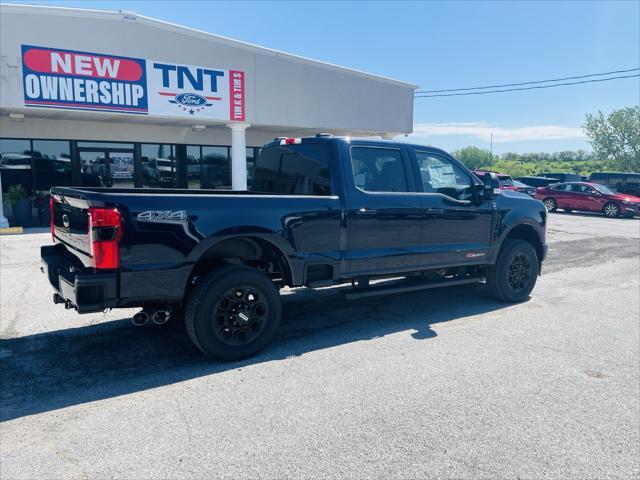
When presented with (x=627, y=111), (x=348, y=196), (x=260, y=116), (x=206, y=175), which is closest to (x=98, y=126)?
(x=206, y=175)

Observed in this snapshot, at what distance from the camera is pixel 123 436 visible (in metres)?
3.07

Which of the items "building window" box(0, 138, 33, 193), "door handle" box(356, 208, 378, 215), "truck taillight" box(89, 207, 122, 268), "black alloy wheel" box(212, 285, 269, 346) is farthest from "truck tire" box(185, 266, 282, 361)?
"building window" box(0, 138, 33, 193)

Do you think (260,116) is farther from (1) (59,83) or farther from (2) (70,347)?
(2) (70,347)

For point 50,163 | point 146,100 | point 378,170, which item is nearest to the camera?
point 378,170

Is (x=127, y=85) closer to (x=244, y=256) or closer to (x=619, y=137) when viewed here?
(x=244, y=256)

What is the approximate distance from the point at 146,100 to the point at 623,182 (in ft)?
76.0

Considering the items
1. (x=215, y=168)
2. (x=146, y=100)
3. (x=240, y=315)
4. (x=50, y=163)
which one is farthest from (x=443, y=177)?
(x=215, y=168)

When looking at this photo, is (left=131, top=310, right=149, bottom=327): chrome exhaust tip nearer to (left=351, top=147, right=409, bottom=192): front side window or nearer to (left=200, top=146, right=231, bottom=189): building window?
(left=351, top=147, right=409, bottom=192): front side window

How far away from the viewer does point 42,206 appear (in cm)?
1510

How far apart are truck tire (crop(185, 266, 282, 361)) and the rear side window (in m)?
1.31

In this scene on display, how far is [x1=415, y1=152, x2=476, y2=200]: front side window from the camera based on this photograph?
19.0 ft

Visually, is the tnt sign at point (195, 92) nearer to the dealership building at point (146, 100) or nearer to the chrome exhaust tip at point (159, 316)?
the dealership building at point (146, 100)

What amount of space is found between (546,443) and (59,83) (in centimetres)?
1433

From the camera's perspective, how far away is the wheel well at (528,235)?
22.2 feet
